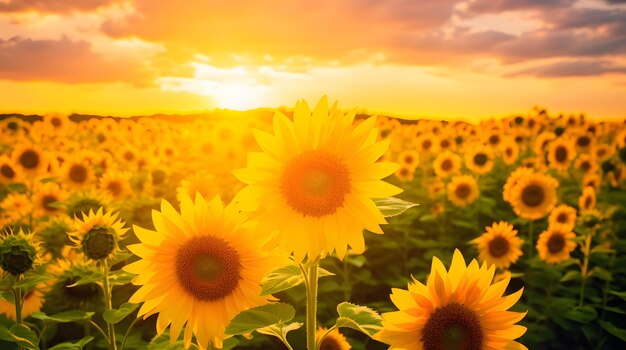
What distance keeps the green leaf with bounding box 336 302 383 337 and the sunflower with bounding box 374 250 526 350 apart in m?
0.04

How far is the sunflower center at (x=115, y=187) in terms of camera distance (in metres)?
8.07

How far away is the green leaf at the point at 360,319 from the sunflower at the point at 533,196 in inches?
219

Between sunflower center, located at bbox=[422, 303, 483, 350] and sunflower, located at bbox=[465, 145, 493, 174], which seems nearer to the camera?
sunflower center, located at bbox=[422, 303, 483, 350]

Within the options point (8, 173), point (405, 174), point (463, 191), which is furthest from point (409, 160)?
point (8, 173)

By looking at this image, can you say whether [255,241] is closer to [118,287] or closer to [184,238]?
[184,238]

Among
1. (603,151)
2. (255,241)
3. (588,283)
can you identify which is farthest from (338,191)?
(603,151)

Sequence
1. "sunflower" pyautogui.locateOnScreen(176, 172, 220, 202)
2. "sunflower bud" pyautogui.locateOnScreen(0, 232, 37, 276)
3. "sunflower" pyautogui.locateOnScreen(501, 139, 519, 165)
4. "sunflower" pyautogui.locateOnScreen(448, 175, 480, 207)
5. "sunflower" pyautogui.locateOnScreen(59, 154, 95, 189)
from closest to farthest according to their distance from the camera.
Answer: "sunflower bud" pyautogui.locateOnScreen(0, 232, 37, 276) → "sunflower" pyautogui.locateOnScreen(176, 172, 220, 202) → "sunflower" pyautogui.locateOnScreen(59, 154, 95, 189) → "sunflower" pyautogui.locateOnScreen(448, 175, 480, 207) → "sunflower" pyautogui.locateOnScreen(501, 139, 519, 165)

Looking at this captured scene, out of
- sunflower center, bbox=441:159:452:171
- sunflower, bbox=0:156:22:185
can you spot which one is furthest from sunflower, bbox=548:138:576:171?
sunflower, bbox=0:156:22:185

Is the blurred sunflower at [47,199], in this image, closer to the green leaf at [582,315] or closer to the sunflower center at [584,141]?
the green leaf at [582,315]

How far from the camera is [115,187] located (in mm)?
8102

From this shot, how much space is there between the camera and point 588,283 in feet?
25.0

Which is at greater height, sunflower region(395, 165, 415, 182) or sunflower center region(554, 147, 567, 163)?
sunflower center region(554, 147, 567, 163)

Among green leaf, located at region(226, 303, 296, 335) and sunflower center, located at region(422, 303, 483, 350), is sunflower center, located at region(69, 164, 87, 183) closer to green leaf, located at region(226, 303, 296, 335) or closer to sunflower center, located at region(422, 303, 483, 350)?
green leaf, located at region(226, 303, 296, 335)

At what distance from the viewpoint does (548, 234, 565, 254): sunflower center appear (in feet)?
21.2
